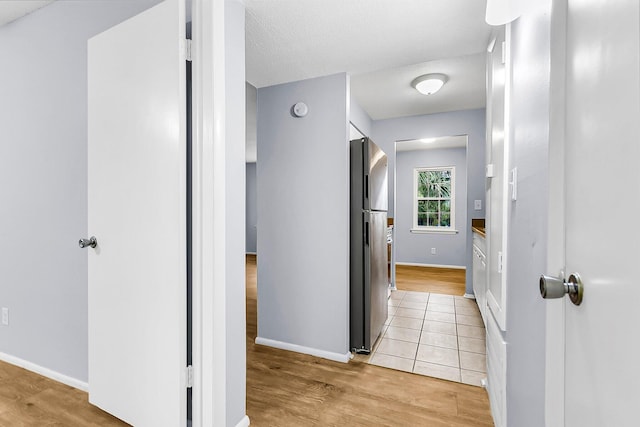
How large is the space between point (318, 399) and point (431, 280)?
3751mm

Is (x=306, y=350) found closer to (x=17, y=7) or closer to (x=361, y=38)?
(x=361, y=38)

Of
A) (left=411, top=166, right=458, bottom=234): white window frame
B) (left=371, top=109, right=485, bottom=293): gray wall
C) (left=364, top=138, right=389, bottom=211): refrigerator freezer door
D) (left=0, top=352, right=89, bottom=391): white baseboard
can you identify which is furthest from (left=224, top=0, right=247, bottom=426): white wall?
(left=411, top=166, right=458, bottom=234): white window frame

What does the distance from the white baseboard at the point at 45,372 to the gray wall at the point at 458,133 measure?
392 centimetres

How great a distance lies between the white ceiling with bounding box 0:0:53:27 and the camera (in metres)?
1.93

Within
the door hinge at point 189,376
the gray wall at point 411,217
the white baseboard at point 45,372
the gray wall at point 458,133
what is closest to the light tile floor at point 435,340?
the gray wall at point 458,133

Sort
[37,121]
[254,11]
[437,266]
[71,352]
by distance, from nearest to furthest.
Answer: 1. [254,11]
2. [71,352]
3. [37,121]
4. [437,266]

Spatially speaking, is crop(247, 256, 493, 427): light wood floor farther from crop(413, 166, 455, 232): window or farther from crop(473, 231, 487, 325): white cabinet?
crop(413, 166, 455, 232): window

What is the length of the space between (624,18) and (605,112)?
14cm

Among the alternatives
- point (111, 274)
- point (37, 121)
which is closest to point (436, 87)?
point (111, 274)

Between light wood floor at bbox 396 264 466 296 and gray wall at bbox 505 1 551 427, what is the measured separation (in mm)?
3254

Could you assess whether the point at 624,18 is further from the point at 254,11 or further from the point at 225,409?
the point at 225,409

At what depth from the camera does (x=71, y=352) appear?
1.88 meters

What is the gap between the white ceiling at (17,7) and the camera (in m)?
1.93

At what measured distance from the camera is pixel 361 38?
196cm
